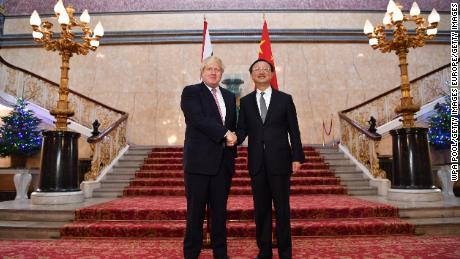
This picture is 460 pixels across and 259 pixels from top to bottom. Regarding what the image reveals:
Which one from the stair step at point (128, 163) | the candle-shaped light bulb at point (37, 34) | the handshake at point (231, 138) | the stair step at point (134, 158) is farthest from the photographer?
the stair step at point (134, 158)

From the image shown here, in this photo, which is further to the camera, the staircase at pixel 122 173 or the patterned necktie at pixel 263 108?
the staircase at pixel 122 173

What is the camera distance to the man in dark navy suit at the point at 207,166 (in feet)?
8.11

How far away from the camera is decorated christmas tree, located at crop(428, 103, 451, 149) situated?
7.65 meters

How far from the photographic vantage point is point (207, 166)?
2.48m

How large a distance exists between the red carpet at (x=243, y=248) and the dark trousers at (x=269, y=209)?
46cm

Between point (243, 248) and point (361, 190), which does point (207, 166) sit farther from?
point (361, 190)

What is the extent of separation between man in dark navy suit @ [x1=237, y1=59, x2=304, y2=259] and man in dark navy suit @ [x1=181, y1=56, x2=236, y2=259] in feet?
0.75

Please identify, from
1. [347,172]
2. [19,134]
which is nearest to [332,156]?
[347,172]

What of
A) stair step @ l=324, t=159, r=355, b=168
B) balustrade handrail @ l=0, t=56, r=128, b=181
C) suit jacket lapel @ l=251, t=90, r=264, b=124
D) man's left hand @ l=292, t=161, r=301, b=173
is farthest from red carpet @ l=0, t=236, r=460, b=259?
balustrade handrail @ l=0, t=56, r=128, b=181

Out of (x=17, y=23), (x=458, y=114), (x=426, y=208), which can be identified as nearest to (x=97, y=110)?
(x=17, y=23)

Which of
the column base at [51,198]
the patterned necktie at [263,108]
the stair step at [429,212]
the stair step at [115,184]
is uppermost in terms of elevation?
the patterned necktie at [263,108]

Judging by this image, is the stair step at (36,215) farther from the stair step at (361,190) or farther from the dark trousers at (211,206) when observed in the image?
the stair step at (361,190)

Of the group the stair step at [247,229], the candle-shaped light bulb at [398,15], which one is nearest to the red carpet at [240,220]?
the stair step at [247,229]

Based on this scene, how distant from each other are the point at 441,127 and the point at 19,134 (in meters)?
10.4
